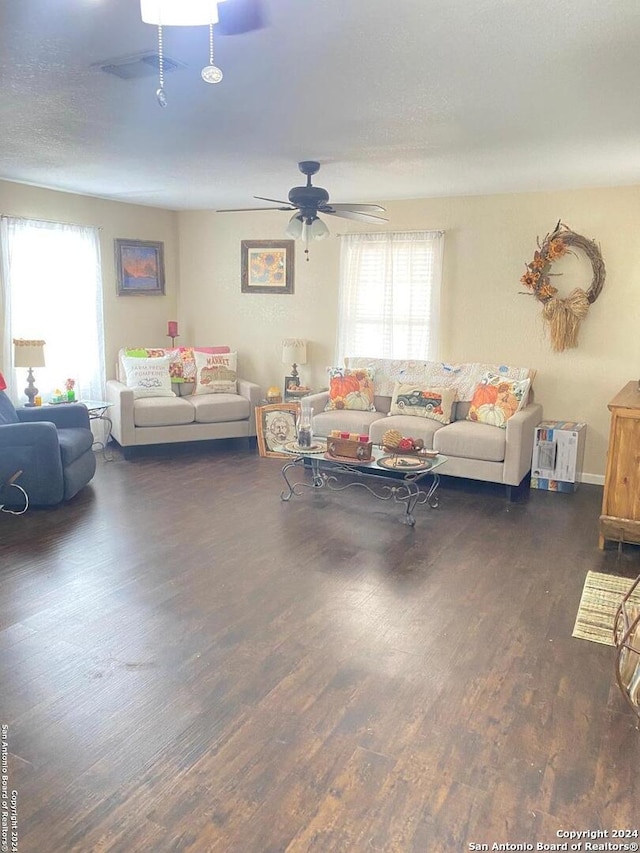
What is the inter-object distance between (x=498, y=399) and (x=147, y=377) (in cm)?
336

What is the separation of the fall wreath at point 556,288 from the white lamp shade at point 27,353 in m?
4.09

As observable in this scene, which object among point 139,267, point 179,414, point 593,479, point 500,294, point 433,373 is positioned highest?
point 139,267

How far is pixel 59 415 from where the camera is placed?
5230mm

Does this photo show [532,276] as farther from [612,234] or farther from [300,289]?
[300,289]

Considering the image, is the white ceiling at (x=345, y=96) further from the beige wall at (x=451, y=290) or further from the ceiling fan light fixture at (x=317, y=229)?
the beige wall at (x=451, y=290)

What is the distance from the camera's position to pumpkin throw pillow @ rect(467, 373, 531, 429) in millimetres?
5195

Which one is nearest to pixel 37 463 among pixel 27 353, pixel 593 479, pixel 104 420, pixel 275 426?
pixel 27 353

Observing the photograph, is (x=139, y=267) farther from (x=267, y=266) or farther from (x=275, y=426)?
(x=275, y=426)

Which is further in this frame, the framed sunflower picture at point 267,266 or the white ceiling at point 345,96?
the framed sunflower picture at point 267,266

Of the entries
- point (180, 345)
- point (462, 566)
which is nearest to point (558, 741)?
point (462, 566)

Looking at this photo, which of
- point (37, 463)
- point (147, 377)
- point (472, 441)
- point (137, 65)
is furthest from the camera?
point (147, 377)

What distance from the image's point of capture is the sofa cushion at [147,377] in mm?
6281

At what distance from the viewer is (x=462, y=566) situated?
3717 millimetres

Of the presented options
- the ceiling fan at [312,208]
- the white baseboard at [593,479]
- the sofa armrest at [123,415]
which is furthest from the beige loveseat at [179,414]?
the white baseboard at [593,479]
